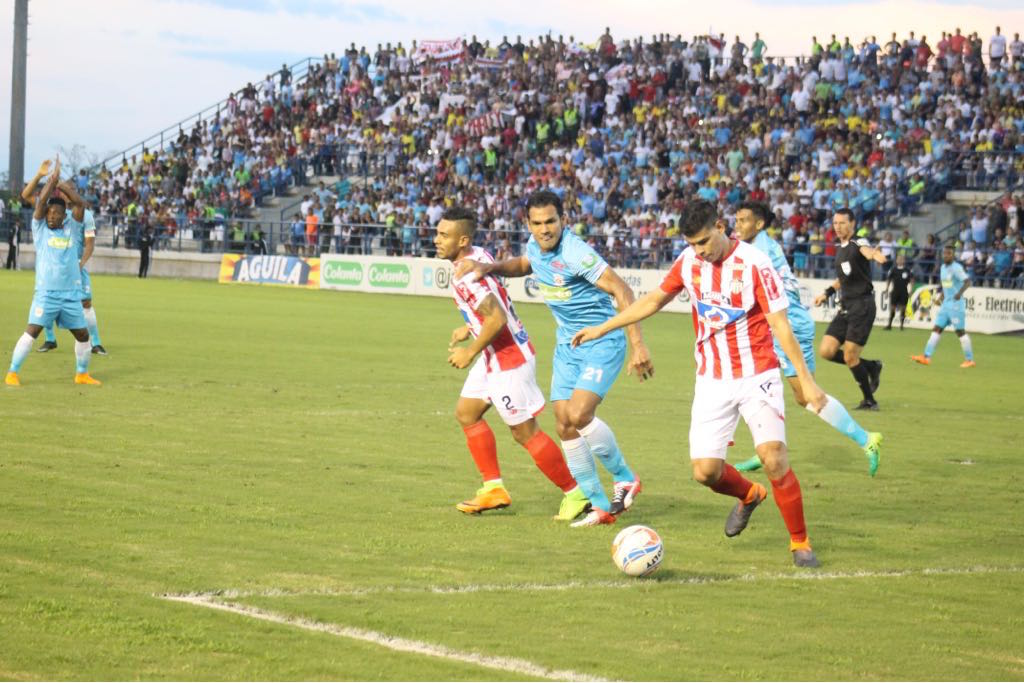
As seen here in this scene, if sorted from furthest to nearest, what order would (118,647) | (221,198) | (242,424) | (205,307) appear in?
(221,198), (205,307), (242,424), (118,647)

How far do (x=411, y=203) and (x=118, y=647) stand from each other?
4429 cm

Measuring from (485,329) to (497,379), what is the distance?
45cm

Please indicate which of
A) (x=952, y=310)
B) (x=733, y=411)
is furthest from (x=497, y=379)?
(x=952, y=310)

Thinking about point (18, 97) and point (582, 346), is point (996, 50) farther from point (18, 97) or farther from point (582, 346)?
point (18, 97)

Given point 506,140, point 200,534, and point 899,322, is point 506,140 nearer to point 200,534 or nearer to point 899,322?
point 899,322

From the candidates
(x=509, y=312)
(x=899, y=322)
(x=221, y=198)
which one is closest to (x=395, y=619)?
(x=509, y=312)

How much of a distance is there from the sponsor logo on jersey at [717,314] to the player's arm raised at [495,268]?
1.60 m

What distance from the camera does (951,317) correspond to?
86.2 feet

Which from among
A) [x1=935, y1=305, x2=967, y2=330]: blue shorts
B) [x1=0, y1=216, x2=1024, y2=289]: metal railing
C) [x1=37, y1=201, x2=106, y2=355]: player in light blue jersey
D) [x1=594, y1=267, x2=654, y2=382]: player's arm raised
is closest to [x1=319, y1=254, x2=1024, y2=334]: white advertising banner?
[x1=0, y1=216, x2=1024, y2=289]: metal railing

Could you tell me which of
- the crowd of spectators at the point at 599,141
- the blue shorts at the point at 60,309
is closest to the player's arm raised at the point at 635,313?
the blue shorts at the point at 60,309

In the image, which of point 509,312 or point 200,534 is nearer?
point 200,534

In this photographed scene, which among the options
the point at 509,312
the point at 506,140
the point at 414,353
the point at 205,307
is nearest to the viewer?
the point at 509,312

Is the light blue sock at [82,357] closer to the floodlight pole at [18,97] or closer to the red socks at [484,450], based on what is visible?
the red socks at [484,450]

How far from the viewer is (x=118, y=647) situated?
606cm
